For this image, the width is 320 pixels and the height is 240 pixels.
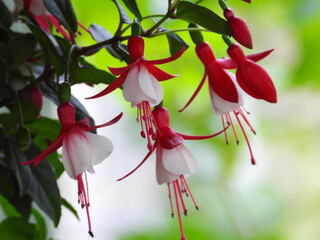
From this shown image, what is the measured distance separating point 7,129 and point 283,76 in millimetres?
1633

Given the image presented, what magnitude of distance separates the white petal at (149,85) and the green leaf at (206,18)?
0.24ft

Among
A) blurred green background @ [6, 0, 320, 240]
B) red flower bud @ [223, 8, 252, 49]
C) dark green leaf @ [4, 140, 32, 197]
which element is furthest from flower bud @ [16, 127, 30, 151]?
blurred green background @ [6, 0, 320, 240]

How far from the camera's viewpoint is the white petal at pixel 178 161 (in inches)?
18.4

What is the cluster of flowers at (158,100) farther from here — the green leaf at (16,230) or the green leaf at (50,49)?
the green leaf at (16,230)

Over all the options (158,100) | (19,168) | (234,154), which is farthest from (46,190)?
(234,154)

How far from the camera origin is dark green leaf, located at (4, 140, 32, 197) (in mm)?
583

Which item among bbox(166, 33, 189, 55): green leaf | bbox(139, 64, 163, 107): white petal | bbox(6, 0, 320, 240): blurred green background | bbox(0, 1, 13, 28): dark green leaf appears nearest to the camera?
bbox(139, 64, 163, 107): white petal

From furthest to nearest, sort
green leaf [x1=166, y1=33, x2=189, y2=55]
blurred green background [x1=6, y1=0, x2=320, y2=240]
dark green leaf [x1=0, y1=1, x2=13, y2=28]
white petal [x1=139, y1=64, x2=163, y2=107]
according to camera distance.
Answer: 1. blurred green background [x1=6, y1=0, x2=320, y2=240]
2. dark green leaf [x1=0, y1=1, x2=13, y2=28]
3. green leaf [x1=166, y1=33, x2=189, y2=55]
4. white petal [x1=139, y1=64, x2=163, y2=107]

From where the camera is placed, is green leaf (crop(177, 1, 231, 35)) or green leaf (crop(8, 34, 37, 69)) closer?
green leaf (crop(177, 1, 231, 35))

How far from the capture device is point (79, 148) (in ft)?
1.42

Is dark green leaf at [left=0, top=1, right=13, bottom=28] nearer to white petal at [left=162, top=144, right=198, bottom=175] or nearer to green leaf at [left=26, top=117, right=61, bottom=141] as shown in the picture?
green leaf at [left=26, top=117, right=61, bottom=141]

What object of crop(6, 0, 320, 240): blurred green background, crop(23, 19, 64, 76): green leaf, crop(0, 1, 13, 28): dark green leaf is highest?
crop(0, 1, 13, 28): dark green leaf

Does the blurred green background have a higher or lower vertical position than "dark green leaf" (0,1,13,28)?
lower

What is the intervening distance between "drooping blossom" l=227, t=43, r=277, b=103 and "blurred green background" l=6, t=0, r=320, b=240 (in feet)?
4.43
